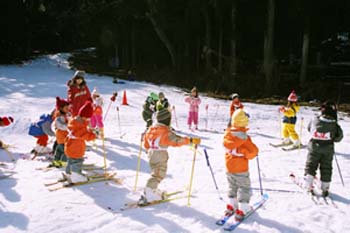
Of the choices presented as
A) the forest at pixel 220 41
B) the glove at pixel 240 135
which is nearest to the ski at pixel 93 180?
the glove at pixel 240 135

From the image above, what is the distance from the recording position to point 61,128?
840 cm

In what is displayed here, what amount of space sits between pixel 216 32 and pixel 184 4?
3271 millimetres

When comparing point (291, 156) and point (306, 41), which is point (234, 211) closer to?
point (291, 156)

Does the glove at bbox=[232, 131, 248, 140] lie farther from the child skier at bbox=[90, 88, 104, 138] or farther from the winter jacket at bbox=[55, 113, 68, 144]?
the child skier at bbox=[90, 88, 104, 138]

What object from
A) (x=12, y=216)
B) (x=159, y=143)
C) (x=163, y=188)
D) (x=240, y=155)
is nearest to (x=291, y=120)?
(x=163, y=188)

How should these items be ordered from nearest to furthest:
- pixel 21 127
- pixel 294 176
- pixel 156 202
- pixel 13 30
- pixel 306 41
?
pixel 156 202, pixel 294 176, pixel 21 127, pixel 306 41, pixel 13 30

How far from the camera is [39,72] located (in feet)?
95.3

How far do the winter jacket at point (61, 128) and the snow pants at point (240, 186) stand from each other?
4173mm

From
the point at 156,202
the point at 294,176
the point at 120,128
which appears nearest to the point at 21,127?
the point at 120,128

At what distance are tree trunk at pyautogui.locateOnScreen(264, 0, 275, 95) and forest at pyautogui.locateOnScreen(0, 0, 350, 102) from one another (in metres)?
0.06

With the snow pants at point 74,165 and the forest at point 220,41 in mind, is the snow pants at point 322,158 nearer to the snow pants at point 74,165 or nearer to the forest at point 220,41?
the snow pants at point 74,165

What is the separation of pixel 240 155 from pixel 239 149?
0.10 metres

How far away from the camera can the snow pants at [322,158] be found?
6.93m

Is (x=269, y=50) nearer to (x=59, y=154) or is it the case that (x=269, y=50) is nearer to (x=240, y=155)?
(x=59, y=154)
